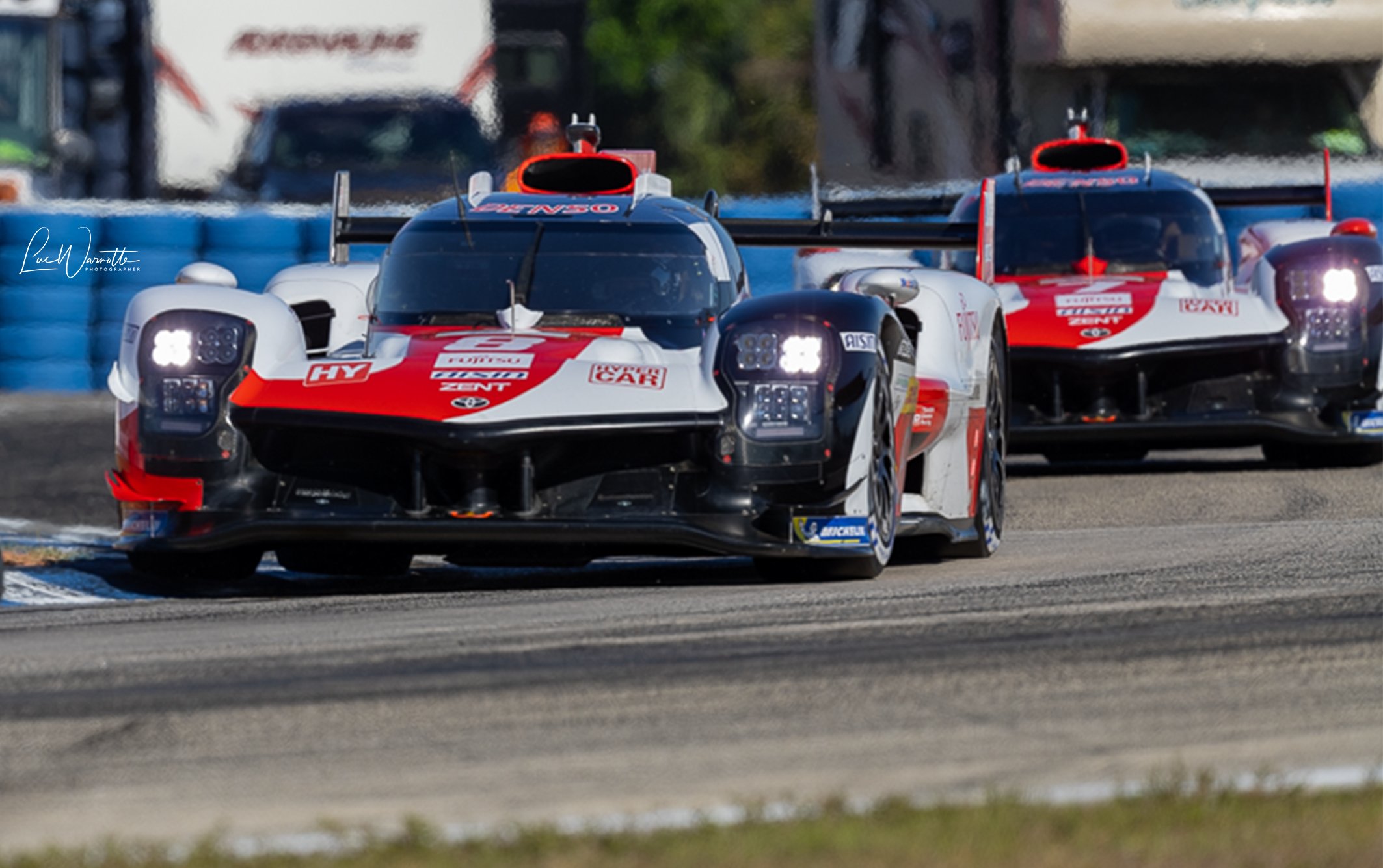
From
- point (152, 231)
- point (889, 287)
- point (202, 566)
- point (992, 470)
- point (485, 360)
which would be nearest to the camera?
point (485, 360)

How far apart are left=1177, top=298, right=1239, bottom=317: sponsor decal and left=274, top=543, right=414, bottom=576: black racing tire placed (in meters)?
4.59

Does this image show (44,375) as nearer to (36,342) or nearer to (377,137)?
(36,342)

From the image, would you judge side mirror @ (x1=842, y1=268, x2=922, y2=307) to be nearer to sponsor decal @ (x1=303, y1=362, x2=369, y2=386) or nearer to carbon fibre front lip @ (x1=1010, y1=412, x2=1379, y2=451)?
sponsor decal @ (x1=303, y1=362, x2=369, y2=386)

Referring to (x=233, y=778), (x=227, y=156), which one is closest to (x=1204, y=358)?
(x=233, y=778)

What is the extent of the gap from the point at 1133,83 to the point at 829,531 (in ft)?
42.8

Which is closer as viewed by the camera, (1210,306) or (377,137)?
(1210,306)

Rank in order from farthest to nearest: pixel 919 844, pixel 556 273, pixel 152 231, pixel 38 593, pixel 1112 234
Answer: pixel 152 231 < pixel 1112 234 < pixel 556 273 < pixel 38 593 < pixel 919 844

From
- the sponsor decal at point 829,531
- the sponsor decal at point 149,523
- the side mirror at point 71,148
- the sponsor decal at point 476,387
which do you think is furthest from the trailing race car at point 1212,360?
the side mirror at point 71,148

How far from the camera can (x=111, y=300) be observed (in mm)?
15312

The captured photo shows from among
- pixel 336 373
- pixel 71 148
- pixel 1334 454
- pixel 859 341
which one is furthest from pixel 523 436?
pixel 71 148

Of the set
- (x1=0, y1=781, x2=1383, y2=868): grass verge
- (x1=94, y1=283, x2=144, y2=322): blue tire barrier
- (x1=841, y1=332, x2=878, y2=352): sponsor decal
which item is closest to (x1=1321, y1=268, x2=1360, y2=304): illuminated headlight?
(x1=841, y1=332, x2=878, y2=352): sponsor decal

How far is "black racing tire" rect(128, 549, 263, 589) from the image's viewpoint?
781cm

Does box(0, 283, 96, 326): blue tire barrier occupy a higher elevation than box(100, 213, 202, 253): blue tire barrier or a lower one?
lower

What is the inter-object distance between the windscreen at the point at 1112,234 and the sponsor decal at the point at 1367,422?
3.53 feet
